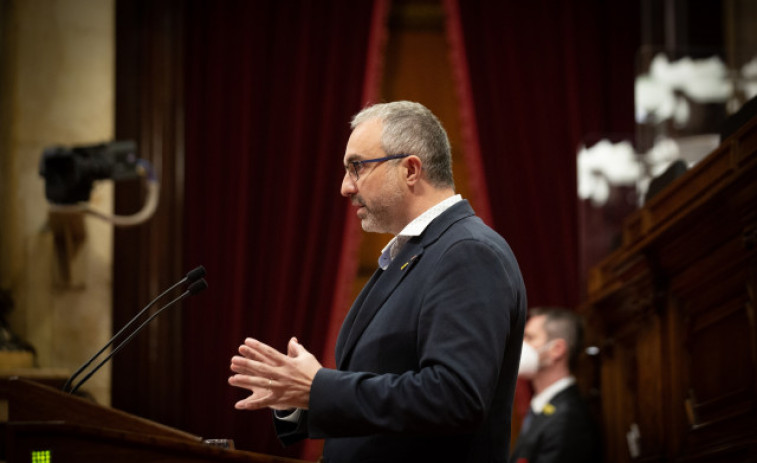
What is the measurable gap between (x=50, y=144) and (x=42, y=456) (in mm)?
3444

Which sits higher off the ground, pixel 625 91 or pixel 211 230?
pixel 625 91

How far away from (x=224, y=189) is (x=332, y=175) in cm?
59

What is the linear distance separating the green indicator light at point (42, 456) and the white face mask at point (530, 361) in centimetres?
289

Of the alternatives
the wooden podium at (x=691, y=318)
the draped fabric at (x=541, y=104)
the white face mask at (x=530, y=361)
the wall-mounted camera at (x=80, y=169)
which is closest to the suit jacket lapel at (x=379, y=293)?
the wooden podium at (x=691, y=318)

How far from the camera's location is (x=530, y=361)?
437cm

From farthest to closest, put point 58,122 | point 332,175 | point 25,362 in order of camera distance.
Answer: point 332,175
point 58,122
point 25,362

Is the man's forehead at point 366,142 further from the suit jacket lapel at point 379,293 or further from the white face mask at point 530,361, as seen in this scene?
the white face mask at point 530,361

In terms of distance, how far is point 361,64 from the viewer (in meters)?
5.37

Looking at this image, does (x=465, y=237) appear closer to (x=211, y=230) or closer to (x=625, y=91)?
(x=211, y=230)

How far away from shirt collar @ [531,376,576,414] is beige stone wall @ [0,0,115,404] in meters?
2.14

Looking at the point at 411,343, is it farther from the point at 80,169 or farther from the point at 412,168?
the point at 80,169

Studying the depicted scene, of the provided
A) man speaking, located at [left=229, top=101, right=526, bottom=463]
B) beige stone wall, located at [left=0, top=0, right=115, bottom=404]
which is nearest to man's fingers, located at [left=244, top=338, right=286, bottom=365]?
man speaking, located at [left=229, top=101, right=526, bottom=463]

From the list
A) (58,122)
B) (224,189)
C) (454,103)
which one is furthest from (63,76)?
(454,103)

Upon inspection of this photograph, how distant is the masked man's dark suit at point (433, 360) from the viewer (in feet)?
5.71
